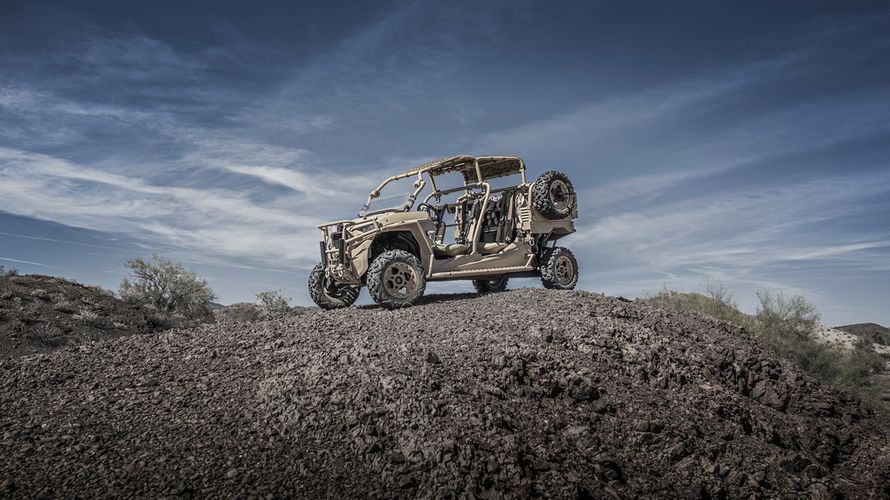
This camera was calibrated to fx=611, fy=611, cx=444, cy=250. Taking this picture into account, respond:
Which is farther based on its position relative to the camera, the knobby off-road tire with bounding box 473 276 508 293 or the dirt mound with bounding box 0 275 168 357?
the knobby off-road tire with bounding box 473 276 508 293

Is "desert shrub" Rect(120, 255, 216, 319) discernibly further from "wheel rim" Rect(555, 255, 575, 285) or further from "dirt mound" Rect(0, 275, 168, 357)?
"wheel rim" Rect(555, 255, 575, 285)

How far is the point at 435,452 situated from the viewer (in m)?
4.89

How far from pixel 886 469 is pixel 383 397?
5.98 m

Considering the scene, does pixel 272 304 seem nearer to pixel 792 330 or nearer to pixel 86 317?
pixel 86 317

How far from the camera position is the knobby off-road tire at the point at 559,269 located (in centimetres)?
1360

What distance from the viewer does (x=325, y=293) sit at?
39.9 ft

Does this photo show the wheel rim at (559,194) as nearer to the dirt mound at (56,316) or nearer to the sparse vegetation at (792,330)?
the sparse vegetation at (792,330)

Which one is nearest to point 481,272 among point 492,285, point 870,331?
point 492,285

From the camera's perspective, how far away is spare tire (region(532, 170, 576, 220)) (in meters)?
13.6

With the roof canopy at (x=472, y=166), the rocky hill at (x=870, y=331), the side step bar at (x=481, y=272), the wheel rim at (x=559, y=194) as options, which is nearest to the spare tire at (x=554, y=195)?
the wheel rim at (x=559, y=194)

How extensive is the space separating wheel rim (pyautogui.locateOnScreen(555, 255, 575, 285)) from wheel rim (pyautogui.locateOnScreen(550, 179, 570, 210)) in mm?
1182

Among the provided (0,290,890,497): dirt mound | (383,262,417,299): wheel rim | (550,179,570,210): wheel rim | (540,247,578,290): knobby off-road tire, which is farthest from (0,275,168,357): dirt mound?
(550,179,570,210): wheel rim

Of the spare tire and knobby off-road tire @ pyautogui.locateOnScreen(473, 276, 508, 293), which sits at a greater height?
the spare tire

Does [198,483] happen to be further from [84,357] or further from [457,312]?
[457,312]
